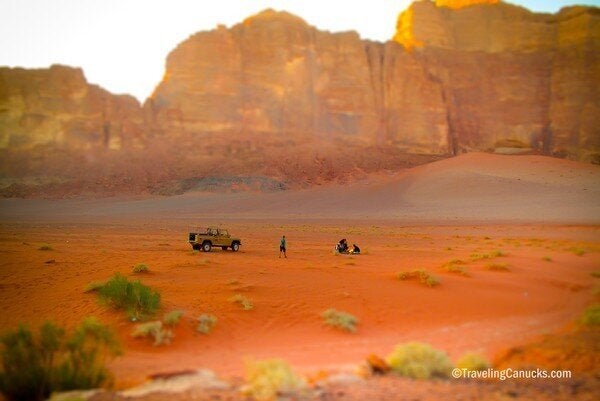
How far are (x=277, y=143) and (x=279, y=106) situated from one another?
8.21 metres

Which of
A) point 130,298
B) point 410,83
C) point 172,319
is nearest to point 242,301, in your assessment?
point 172,319

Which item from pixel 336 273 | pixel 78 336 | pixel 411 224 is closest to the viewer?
pixel 78 336

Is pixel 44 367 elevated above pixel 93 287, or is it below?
above

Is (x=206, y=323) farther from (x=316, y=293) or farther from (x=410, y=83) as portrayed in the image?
(x=410, y=83)

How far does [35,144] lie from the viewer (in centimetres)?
7600

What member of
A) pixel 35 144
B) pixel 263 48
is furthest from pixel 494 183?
pixel 35 144

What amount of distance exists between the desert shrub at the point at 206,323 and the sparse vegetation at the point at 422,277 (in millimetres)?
7056

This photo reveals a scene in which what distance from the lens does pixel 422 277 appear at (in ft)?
48.3

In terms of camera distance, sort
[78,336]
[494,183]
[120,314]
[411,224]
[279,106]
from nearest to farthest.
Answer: [78,336] → [120,314] → [411,224] → [494,183] → [279,106]

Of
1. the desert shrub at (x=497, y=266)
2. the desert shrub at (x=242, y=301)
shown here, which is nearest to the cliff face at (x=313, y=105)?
the desert shrub at (x=497, y=266)

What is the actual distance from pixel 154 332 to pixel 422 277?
28.6 ft

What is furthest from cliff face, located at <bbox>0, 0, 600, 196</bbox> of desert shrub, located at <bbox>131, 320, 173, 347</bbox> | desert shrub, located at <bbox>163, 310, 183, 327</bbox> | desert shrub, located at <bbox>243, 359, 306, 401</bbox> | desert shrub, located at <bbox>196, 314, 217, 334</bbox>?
desert shrub, located at <bbox>243, 359, 306, 401</bbox>

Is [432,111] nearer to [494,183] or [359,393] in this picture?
[494,183]

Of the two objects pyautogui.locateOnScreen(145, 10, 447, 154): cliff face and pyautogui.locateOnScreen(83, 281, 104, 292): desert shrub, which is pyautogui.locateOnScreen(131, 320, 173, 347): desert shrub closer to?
pyautogui.locateOnScreen(83, 281, 104, 292): desert shrub
